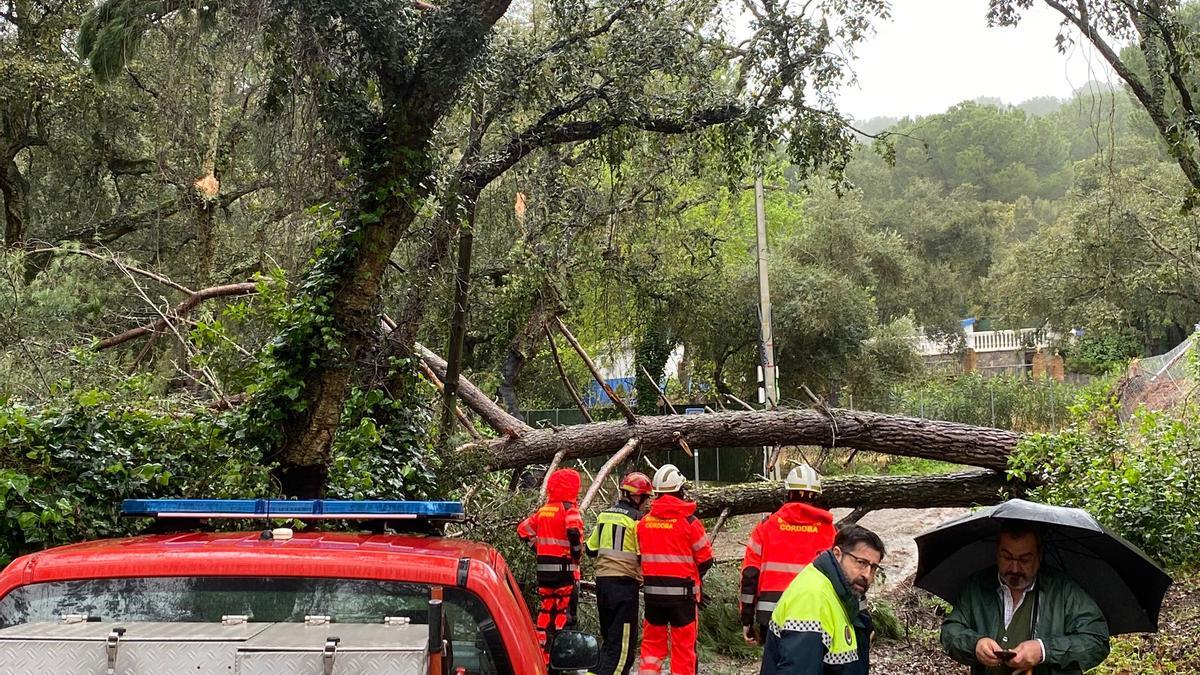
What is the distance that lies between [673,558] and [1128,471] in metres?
3.76

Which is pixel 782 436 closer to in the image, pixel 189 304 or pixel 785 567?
pixel 785 567

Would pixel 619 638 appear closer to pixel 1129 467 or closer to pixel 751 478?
pixel 1129 467

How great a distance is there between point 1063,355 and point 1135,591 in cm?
3769

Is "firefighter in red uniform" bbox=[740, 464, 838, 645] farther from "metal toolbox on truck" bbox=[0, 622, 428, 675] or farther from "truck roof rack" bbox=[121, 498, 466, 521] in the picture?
"metal toolbox on truck" bbox=[0, 622, 428, 675]

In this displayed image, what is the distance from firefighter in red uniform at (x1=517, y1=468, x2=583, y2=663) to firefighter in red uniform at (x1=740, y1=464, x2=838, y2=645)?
190 cm

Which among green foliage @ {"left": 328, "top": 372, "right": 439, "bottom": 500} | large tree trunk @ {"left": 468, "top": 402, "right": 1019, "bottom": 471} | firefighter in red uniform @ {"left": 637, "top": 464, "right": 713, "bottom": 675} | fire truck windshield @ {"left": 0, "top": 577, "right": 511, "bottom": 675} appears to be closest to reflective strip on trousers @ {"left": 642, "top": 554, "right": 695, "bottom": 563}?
firefighter in red uniform @ {"left": 637, "top": 464, "right": 713, "bottom": 675}

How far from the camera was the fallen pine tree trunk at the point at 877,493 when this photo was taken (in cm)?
1123

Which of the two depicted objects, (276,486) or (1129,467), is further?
(1129,467)

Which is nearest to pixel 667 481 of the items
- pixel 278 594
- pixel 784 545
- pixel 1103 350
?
pixel 784 545

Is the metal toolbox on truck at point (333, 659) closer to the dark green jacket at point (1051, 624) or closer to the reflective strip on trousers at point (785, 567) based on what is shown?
the dark green jacket at point (1051, 624)

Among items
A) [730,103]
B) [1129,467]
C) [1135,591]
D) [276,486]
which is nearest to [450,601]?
[1135,591]

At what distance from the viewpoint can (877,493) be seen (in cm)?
1144

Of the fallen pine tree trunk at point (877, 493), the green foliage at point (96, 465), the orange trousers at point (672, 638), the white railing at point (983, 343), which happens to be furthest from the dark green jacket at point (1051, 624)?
the white railing at point (983, 343)

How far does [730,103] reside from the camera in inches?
404
